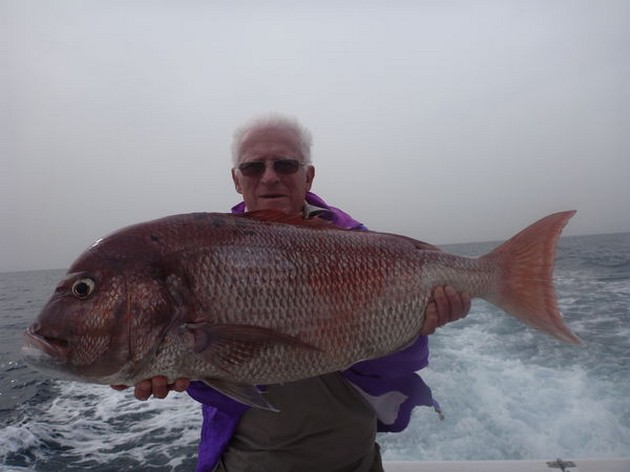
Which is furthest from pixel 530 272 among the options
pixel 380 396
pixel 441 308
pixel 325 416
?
pixel 325 416

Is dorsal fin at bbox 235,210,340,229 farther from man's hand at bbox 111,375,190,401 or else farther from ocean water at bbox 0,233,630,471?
ocean water at bbox 0,233,630,471

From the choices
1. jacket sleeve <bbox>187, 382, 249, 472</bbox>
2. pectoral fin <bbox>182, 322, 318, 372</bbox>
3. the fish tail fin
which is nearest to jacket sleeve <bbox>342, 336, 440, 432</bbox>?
the fish tail fin

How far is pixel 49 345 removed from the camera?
6.24 feet

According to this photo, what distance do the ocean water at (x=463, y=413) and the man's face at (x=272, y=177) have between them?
457cm

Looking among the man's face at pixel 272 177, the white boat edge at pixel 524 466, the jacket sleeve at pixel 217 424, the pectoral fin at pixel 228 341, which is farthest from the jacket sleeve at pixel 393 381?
the white boat edge at pixel 524 466

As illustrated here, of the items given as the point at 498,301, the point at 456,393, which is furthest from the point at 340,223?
the point at 456,393

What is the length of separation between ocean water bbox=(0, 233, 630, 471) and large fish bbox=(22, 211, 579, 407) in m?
4.68

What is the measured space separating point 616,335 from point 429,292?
33.3ft

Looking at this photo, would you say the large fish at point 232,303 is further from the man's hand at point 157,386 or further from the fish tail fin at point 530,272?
the fish tail fin at point 530,272

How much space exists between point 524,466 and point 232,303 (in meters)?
3.78

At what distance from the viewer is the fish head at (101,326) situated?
74.9 inches

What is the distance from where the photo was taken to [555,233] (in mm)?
2717

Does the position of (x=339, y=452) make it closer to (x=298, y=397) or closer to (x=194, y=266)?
(x=298, y=397)

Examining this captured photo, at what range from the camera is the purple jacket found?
2691 millimetres
